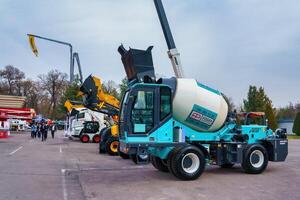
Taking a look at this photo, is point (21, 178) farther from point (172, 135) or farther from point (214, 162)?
point (214, 162)

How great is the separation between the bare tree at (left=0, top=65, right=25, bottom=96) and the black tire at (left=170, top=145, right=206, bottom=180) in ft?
260

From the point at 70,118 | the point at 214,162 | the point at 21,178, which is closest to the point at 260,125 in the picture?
the point at 214,162

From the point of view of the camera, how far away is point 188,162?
12.1 m

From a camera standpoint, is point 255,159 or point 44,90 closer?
point 255,159

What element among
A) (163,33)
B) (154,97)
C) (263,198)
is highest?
(163,33)

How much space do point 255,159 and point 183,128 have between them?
3.05 meters

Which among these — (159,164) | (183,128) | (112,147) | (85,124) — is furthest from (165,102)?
(85,124)

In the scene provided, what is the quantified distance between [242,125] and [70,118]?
24.8 meters

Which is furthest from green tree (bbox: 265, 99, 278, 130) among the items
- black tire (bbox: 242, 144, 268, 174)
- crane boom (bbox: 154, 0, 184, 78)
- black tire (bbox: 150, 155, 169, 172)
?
black tire (bbox: 150, 155, 169, 172)

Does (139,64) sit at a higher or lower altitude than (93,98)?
lower

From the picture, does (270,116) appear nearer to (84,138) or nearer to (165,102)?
(84,138)

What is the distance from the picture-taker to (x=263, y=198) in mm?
9531

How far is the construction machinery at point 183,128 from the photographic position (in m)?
11.8

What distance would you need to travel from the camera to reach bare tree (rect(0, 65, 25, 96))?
8488 centimetres
